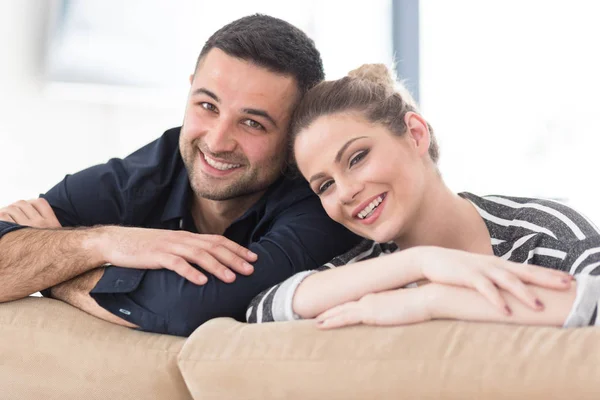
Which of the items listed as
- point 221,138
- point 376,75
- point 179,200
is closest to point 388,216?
point 376,75

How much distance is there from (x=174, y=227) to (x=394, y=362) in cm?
106

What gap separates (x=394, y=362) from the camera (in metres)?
1.00

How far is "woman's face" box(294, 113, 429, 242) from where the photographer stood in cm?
150

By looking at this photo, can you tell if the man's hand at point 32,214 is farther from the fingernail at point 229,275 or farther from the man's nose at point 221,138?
the fingernail at point 229,275

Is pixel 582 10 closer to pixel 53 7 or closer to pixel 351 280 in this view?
pixel 53 7

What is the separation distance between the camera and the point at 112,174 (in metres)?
1.94

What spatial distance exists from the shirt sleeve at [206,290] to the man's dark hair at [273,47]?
17.7 inches

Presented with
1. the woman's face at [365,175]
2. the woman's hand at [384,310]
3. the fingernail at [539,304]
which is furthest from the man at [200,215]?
the fingernail at [539,304]

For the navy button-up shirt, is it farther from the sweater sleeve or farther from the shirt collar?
the sweater sleeve

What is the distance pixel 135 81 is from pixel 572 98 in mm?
2030

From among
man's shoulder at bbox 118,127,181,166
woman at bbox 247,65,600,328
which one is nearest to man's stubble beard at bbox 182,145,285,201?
man's shoulder at bbox 118,127,181,166

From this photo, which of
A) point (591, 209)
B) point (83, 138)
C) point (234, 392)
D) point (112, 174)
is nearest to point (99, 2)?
point (83, 138)

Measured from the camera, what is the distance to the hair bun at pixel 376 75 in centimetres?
171

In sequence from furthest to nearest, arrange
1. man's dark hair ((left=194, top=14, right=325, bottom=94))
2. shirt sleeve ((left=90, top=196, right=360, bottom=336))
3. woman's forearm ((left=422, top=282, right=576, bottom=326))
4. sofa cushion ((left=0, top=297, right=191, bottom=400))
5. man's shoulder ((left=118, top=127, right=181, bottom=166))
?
1. man's shoulder ((left=118, top=127, right=181, bottom=166))
2. man's dark hair ((left=194, top=14, right=325, bottom=94))
3. shirt sleeve ((left=90, top=196, right=360, bottom=336))
4. sofa cushion ((left=0, top=297, right=191, bottom=400))
5. woman's forearm ((left=422, top=282, right=576, bottom=326))
